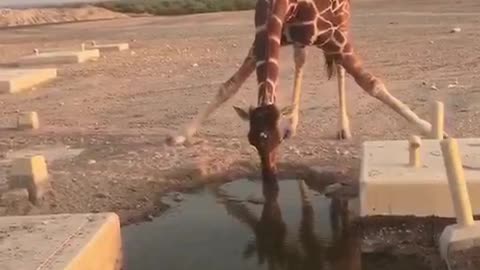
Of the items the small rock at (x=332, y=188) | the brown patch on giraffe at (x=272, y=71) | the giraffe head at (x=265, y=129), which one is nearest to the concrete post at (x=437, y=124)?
the small rock at (x=332, y=188)

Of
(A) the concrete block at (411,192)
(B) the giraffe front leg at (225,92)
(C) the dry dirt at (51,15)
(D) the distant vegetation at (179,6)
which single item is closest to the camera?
(A) the concrete block at (411,192)

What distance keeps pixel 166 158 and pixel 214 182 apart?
91 centimetres

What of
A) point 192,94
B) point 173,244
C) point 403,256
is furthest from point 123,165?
point 192,94

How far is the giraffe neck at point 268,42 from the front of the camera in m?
7.02

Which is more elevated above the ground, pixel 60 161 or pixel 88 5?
pixel 60 161

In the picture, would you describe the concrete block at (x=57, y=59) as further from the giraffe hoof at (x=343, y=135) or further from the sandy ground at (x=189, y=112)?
the giraffe hoof at (x=343, y=135)

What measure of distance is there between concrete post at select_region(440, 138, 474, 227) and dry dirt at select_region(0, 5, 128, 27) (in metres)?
36.9

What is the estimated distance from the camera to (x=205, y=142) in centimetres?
891

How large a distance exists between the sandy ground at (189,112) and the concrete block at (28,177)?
12cm

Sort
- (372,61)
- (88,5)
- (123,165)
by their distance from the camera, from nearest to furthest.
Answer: (123,165) → (372,61) → (88,5)

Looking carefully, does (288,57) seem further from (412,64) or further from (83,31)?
(83,31)

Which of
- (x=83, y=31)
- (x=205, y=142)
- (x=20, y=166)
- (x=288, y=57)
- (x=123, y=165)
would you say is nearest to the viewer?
(x=20, y=166)

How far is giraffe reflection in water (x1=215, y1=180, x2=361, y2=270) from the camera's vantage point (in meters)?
5.48

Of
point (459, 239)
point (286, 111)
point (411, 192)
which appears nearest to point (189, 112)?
point (286, 111)
